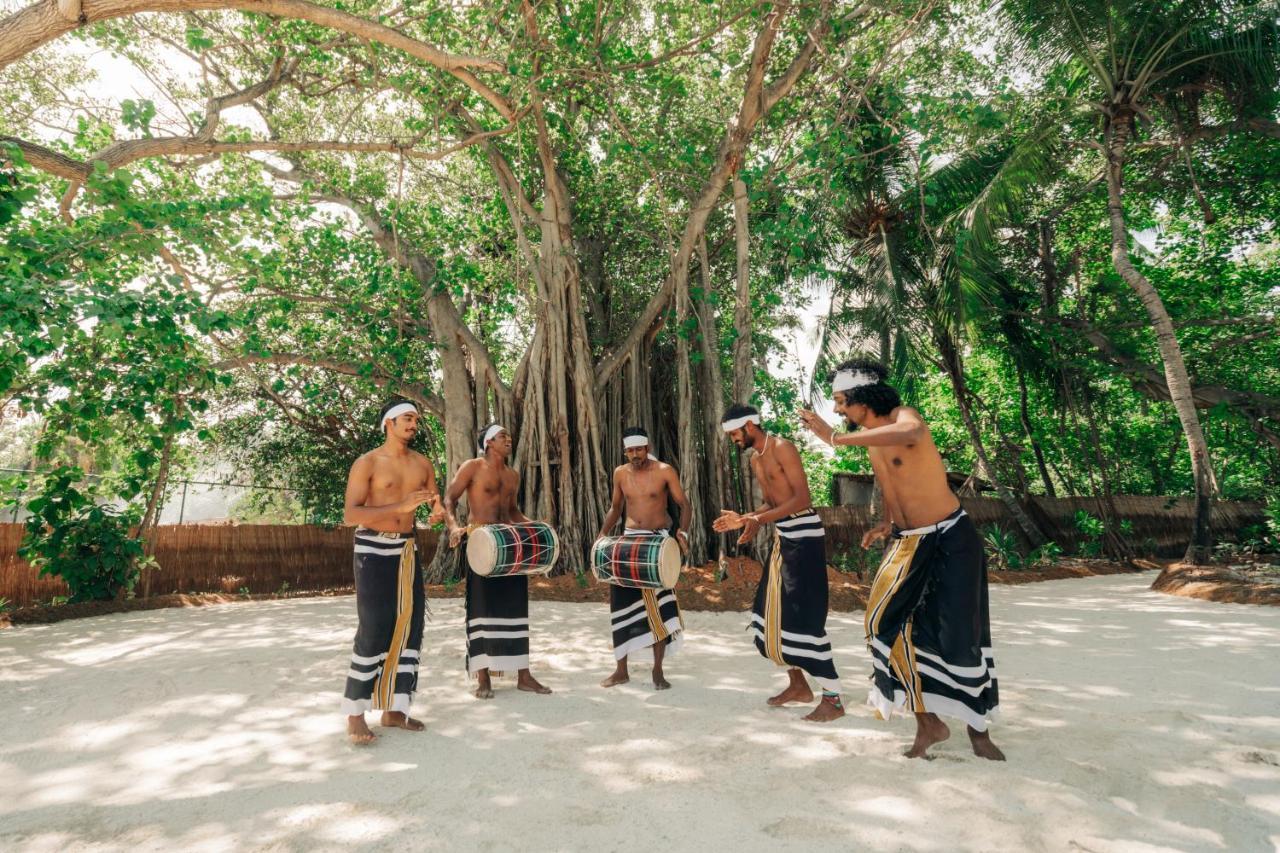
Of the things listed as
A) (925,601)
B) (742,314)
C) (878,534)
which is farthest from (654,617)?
(742,314)

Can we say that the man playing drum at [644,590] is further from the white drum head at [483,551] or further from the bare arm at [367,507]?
Answer: the bare arm at [367,507]

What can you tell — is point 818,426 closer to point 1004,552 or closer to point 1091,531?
point 1004,552

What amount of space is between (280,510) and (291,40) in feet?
41.2

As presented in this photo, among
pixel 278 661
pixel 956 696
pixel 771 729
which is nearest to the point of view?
pixel 956 696

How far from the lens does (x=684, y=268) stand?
8227 mm

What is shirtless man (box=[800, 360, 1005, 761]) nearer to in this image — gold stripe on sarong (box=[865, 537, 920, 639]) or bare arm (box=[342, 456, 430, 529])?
gold stripe on sarong (box=[865, 537, 920, 639])

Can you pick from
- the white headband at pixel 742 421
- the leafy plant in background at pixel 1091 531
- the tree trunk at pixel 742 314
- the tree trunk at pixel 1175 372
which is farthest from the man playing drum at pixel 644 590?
the leafy plant in background at pixel 1091 531

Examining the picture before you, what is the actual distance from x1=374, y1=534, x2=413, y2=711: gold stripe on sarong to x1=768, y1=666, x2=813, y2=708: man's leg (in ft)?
5.96

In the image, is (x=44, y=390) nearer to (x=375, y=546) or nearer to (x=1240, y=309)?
(x=375, y=546)

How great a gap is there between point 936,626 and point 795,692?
97 cm

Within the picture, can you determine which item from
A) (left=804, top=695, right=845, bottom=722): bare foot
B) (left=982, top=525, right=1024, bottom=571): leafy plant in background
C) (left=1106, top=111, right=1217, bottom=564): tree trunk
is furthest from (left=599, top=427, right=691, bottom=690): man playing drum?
(left=982, top=525, right=1024, bottom=571): leafy plant in background

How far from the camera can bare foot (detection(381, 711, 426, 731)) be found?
348 centimetres

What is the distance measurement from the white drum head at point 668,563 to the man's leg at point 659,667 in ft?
1.14

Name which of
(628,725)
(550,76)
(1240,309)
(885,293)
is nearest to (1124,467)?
(1240,309)
